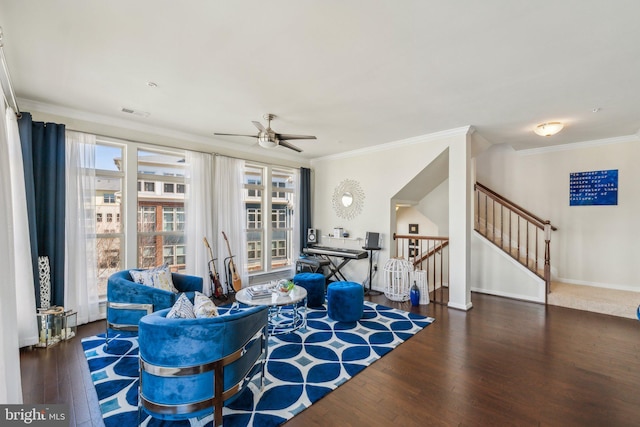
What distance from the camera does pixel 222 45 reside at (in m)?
2.17

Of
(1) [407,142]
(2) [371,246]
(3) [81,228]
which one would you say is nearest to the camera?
(3) [81,228]

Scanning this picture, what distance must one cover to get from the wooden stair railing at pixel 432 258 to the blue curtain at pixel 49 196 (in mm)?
4941

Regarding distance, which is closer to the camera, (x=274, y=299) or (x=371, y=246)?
(x=274, y=299)

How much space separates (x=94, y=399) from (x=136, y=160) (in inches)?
123

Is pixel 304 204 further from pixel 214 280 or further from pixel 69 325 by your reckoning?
pixel 69 325

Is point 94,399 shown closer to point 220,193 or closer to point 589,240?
point 220,193

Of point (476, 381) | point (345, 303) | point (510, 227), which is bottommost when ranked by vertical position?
point (476, 381)

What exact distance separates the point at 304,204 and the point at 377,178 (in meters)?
1.79

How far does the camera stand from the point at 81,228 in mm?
3576

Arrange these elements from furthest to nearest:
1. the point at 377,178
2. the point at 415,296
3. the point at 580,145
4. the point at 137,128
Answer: the point at 377,178 < the point at 580,145 < the point at 415,296 < the point at 137,128

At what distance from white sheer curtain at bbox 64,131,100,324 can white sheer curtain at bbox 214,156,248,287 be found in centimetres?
171

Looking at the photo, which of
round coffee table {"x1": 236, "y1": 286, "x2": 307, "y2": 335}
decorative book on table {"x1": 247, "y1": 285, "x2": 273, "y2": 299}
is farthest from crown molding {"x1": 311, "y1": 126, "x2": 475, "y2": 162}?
decorative book on table {"x1": 247, "y1": 285, "x2": 273, "y2": 299}

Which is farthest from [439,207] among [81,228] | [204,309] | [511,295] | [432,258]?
[81,228]

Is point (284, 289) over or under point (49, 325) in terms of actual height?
over
